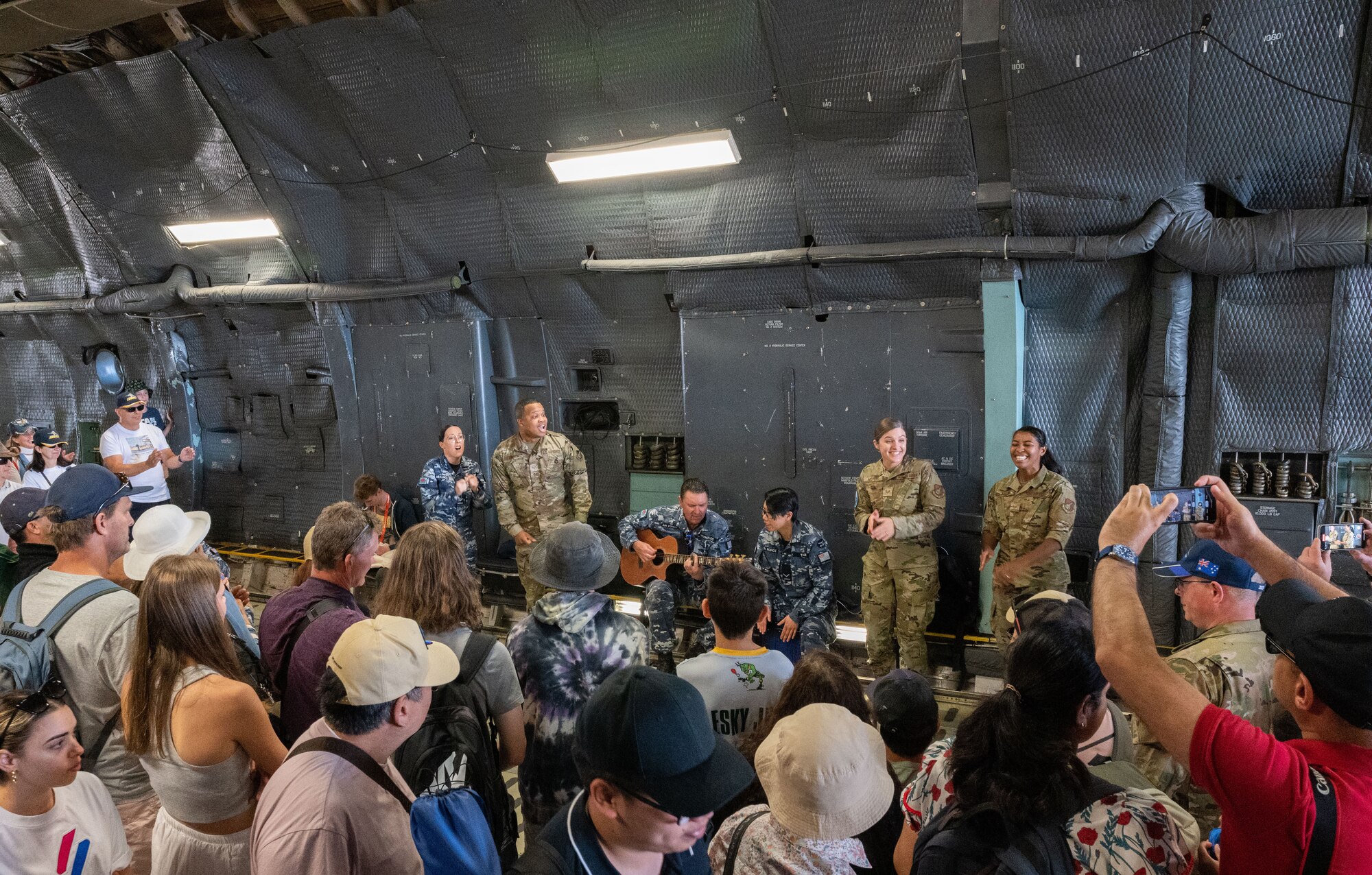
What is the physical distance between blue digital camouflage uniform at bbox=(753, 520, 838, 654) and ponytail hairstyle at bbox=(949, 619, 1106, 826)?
3.20 meters

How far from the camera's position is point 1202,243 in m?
5.23

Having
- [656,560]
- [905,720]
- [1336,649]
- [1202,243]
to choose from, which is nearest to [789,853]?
[905,720]

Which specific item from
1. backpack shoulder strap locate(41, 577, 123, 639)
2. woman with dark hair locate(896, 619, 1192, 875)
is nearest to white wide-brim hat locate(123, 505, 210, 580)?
backpack shoulder strap locate(41, 577, 123, 639)

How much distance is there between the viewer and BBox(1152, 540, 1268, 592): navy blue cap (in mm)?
2998

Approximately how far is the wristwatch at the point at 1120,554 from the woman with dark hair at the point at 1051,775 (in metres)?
0.19

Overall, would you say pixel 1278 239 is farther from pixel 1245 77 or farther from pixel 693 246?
pixel 693 246

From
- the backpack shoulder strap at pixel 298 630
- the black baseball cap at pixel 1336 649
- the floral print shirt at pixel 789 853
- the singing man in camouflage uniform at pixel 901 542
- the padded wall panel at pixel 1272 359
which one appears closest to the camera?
the black baseball cap at pixel 1336 649

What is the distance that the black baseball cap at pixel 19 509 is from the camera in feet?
11.9

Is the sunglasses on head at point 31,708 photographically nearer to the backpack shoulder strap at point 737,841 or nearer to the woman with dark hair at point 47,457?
the backpack shoulder strap at point 737,841

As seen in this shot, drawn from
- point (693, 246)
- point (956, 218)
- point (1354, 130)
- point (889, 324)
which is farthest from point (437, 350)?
point (1354, 130)

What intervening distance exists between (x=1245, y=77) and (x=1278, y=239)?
3.08 feet

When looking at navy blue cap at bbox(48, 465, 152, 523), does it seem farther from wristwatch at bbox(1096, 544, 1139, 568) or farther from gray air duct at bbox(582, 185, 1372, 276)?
gray air duct at bbox(582, 185, 1372, 276)

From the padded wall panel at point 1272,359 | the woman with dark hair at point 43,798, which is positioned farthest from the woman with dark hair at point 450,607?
the padded wall panel at point 1272,359

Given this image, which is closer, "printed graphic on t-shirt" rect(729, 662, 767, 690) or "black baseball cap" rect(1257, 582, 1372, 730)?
"black baseball cap" rect(1257, 582, 1372, 730)
